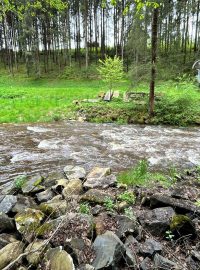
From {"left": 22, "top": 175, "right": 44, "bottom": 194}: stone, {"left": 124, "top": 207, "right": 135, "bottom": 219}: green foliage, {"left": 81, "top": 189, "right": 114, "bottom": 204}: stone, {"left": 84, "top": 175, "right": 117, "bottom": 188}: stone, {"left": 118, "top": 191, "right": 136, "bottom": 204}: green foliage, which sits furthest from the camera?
{"left": 84, "top": 175, "right": 117, "bottom": 188}: stone

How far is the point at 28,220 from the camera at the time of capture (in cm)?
372

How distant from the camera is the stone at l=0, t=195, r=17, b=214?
420cm

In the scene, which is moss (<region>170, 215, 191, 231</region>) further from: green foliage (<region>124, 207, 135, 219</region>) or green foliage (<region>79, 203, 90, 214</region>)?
green foliage (<region>79, 203, 90, 214</region>)

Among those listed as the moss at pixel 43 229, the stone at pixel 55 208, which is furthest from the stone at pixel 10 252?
the stone at pixel 55 208

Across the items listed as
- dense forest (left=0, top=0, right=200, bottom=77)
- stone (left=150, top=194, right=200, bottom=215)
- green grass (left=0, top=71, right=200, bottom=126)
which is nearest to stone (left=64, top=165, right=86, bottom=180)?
stone (left=150, top=194, right=200, bottom=215)

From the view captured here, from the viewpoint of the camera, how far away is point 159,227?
3.77 meters

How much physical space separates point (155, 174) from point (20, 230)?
12.4 feet

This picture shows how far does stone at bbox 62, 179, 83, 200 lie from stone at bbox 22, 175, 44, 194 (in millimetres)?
599

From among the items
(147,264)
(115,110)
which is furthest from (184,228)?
(115,110)

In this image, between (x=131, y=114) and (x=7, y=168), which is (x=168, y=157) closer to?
(x=7, y=168)

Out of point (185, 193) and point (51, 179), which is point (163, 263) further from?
point (51, 179)

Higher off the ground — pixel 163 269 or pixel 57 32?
pixel 57 32

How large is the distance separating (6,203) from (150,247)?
2.57m

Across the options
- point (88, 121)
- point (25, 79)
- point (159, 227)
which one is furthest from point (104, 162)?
point (25, 79)
